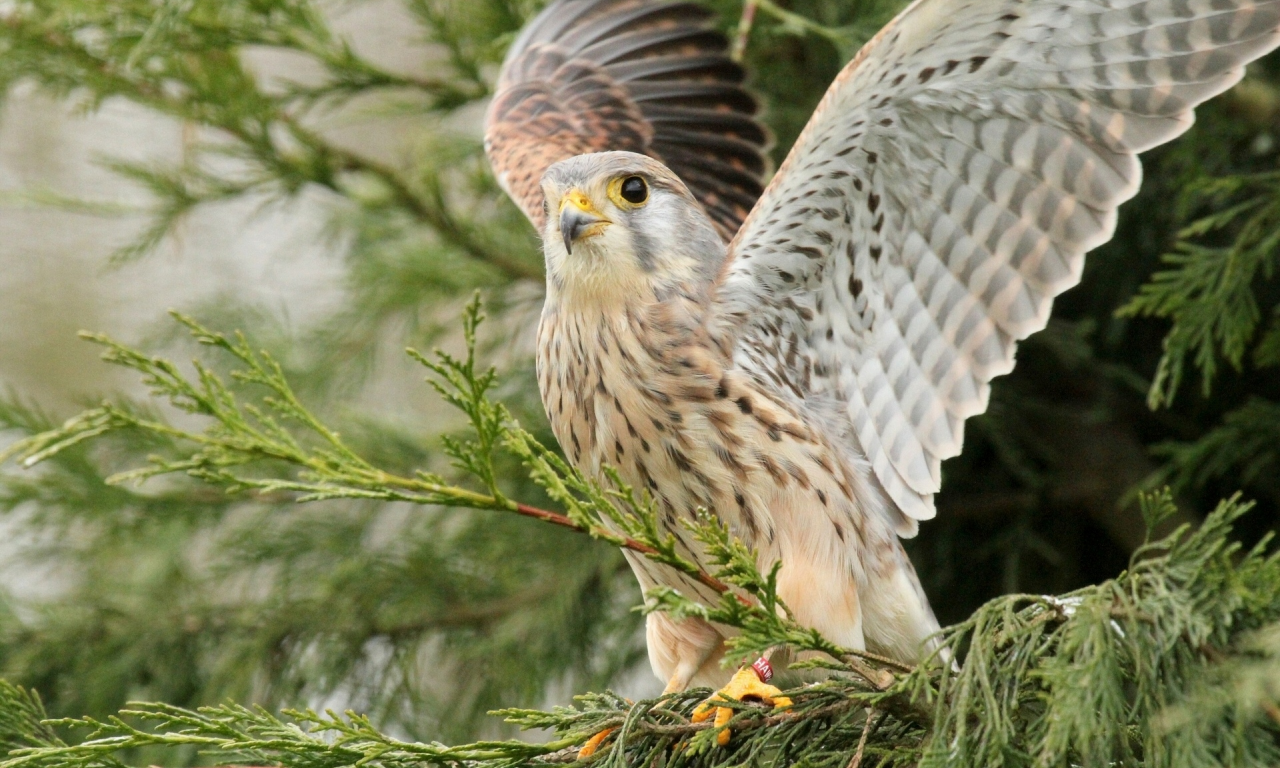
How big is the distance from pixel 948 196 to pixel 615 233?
715 millimetres

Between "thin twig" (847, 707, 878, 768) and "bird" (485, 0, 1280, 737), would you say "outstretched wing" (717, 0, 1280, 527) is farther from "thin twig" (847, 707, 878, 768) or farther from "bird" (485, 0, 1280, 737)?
"thin twig" (847, 707, 878, 768)

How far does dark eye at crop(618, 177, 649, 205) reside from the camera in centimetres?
292

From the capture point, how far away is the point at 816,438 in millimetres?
2803

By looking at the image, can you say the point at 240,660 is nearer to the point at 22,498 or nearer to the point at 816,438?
the point at 22,498

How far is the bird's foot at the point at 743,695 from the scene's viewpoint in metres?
2.09

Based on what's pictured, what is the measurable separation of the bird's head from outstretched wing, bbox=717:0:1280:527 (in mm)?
135

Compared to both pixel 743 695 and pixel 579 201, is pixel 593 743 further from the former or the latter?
pixel 579 201

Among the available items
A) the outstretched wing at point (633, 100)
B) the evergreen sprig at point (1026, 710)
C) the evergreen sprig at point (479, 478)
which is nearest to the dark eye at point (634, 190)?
the outstretched wing at point (633, 100)

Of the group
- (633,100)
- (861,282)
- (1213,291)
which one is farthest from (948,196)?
(633,100)

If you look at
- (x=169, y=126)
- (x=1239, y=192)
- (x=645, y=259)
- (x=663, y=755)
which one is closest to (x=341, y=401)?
(x=645, y=259)

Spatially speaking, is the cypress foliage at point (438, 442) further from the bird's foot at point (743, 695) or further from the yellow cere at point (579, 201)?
the bird's foot at point (743, 695)

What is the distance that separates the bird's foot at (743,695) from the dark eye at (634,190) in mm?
1061

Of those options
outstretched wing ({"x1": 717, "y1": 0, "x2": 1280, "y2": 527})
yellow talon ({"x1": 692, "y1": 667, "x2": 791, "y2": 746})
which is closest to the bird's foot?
yellow talon ({"x1": 692, "y1": 667, "x2": 791, "y2": 746})

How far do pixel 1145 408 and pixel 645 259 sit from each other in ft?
5.54
